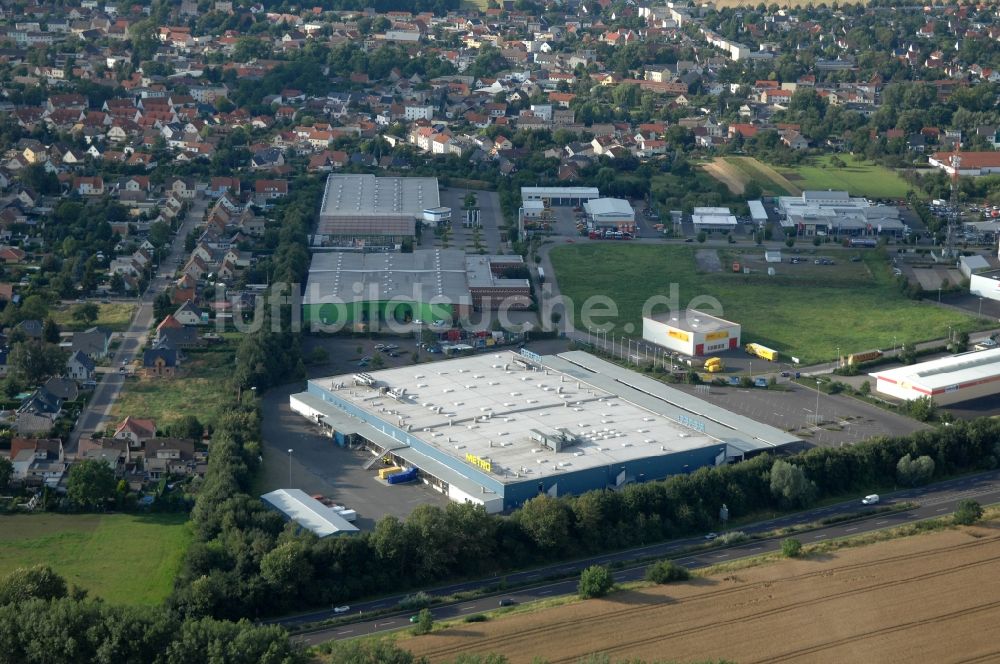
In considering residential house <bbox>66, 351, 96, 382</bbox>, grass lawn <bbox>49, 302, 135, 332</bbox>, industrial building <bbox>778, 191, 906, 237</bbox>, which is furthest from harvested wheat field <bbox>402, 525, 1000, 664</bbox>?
industrial building <bbox>778, 191, 906, 237</bbox>

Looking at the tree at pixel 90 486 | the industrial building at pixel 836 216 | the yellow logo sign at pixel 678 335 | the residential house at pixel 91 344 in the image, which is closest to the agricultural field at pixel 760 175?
the industrial building at pixel 836 216

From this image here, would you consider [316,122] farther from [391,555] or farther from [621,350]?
[391,555]

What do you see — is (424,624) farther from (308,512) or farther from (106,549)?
(106,549)

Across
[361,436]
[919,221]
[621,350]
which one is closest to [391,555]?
[361,436]

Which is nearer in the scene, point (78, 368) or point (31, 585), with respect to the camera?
point (31, 585)

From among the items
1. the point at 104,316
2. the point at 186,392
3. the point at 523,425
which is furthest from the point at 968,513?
the point at 104,316

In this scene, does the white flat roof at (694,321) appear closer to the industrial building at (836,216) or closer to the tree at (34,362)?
the industrial building at (836,216)

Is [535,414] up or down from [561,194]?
down
